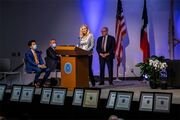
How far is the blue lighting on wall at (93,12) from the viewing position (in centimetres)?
1004

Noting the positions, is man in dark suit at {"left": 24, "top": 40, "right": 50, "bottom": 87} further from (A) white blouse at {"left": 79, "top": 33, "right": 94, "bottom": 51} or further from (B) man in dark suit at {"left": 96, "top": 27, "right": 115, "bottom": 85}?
(B) man in dark suit at {"left": 96, "top": 27, "right": 115, "bottom": 85}

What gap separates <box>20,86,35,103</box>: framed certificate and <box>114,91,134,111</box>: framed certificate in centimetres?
119

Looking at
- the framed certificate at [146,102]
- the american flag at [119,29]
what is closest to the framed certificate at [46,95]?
the framed certificate at [146,102]

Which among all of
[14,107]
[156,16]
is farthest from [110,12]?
[14,107]

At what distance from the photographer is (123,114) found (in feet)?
14.0

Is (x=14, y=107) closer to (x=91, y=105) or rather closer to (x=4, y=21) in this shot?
(x=91, y=105)

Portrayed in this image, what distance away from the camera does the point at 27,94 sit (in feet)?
15.5

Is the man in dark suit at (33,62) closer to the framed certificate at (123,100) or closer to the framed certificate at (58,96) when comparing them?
the framed certificate at (58,96)

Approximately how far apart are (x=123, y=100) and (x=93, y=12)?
20.4ft

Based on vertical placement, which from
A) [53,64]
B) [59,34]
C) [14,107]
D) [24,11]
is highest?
[24,11]

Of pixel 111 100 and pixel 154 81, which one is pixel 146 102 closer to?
pixel 111 100

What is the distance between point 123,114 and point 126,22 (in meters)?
5.92

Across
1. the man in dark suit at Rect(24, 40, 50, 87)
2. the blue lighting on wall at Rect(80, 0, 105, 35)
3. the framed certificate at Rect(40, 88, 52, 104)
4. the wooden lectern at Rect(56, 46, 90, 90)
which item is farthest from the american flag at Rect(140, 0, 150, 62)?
the framed certificate at Rect(40, 88, 52, 104)

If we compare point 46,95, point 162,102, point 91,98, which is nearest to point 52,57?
point 46,95
